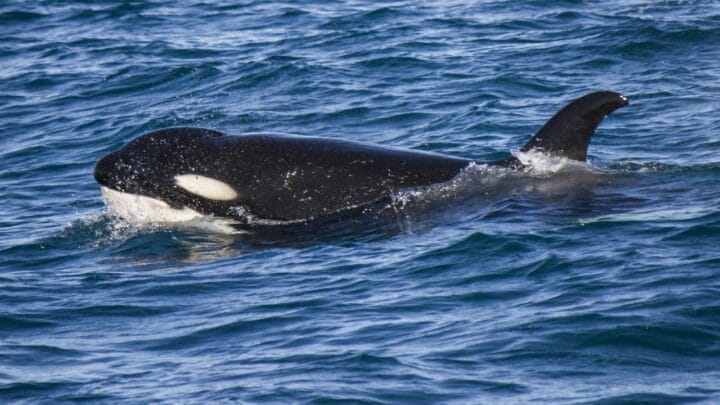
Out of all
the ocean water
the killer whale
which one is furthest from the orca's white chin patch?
the ocean water

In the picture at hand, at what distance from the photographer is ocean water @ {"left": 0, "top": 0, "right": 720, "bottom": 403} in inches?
408

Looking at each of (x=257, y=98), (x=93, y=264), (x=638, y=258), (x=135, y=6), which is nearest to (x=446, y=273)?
(x=638, y=258)

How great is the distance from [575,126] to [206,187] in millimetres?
4129

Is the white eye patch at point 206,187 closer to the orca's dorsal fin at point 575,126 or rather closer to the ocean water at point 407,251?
the ocean water at point 407,251

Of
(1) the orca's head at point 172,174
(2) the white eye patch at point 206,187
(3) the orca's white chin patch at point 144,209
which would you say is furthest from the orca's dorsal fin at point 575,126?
(3) the orca's white chin patch at point 144,209

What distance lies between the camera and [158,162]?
49.0ft

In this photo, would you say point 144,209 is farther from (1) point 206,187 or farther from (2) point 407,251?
(2) point 407,251

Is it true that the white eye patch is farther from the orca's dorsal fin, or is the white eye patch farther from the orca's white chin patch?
the orca's dorsal fin

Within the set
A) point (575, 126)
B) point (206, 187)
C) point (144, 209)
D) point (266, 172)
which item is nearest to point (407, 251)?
point (266, 172)

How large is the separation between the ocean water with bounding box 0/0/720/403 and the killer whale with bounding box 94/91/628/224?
0.37m

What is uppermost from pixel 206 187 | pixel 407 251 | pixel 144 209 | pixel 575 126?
pixel 575 126

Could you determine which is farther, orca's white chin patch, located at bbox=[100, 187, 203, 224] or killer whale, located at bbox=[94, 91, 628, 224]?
orca's white chin patch, located at bbox=[100, 187, 203, 224]

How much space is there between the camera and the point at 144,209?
1513 cm

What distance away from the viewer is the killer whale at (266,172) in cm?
1462
